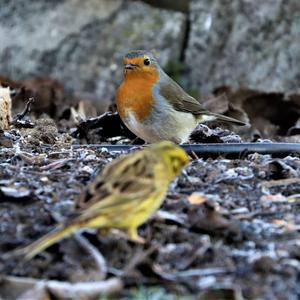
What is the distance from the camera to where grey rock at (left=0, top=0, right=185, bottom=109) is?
11.3 metres

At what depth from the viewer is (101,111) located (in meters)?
9.68

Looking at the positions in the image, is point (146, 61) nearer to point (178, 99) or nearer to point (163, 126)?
point (178, 99)

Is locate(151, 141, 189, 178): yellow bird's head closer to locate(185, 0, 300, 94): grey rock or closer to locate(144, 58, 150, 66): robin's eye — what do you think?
locate(144, 58, 150, 66): robin's eye

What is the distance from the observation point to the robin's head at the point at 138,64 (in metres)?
7.79

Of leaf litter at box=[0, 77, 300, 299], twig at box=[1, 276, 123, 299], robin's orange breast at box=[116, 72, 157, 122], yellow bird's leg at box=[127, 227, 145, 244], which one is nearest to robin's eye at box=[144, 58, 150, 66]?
robin's orange breast at box=[116, 72, 157, 122]

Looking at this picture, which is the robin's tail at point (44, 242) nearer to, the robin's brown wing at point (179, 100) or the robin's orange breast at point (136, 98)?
the robin's orange breast at point (136, 98)

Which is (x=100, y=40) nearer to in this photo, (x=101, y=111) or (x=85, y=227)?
(x=101, y=111)

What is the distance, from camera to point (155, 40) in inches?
444

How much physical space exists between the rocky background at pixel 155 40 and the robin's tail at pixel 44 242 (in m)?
6.42

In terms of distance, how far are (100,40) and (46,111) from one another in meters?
1.86

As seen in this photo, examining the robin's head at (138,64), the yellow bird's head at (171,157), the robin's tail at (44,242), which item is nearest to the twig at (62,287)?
the robin's tail at (44,242)

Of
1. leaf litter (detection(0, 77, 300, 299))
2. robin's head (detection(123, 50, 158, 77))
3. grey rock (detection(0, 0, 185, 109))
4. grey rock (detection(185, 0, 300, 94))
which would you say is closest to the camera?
leaf litter (detection(0, 77, 300, 299))

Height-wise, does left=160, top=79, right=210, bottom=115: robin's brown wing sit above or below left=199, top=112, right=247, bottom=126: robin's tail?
above

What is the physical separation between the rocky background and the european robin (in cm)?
294
